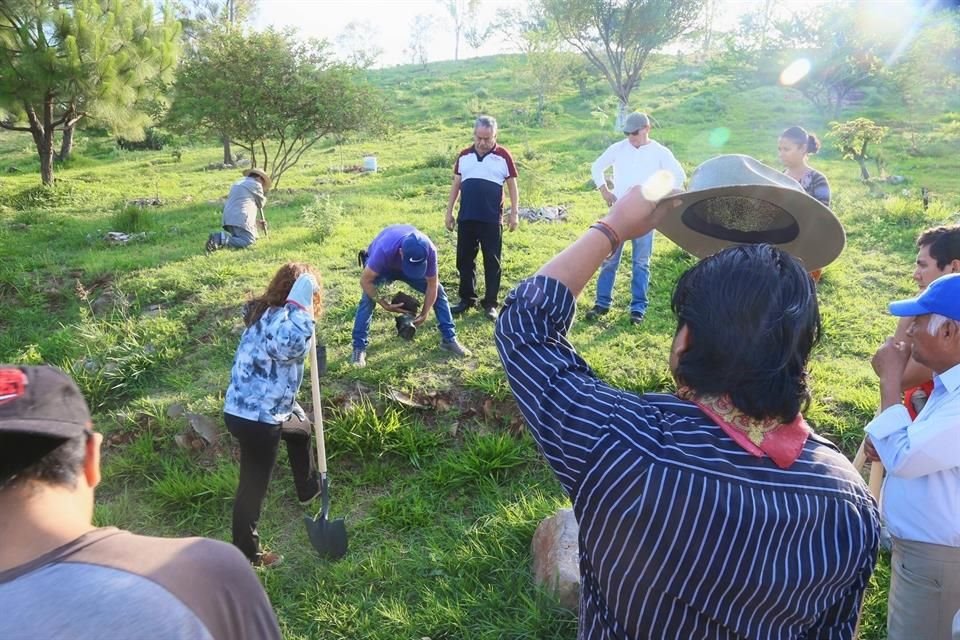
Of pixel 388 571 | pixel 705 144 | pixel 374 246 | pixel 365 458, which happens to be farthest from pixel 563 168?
pixel 388 571

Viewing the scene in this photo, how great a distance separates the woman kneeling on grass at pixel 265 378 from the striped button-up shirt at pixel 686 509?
2.18 meters

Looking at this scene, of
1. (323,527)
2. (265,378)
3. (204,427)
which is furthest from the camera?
(204,427)

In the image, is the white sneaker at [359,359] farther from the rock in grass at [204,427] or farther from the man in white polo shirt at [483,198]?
the man in white polo shirt at [483,198]

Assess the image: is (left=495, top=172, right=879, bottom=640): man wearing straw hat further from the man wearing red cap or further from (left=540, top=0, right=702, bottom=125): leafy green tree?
(left=540, top=0, right=702, bottom=125): leafy green tree

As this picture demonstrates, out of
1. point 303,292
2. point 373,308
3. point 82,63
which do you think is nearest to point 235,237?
point 373,308

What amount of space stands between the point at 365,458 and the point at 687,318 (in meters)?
3.46

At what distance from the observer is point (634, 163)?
222 inches

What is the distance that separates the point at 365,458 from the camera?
4.31 m

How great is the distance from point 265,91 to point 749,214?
1143 centimetres

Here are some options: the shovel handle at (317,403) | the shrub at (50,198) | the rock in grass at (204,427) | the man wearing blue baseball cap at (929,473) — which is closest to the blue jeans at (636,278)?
the shovel handle at (317,403)

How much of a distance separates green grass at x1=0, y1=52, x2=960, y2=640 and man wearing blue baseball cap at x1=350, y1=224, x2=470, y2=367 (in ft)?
0.57

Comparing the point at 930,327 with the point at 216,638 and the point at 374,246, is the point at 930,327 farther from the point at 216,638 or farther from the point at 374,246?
the point at 374,246

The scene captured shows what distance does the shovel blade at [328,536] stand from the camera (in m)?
3.51

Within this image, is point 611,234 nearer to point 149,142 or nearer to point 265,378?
point 265,378
